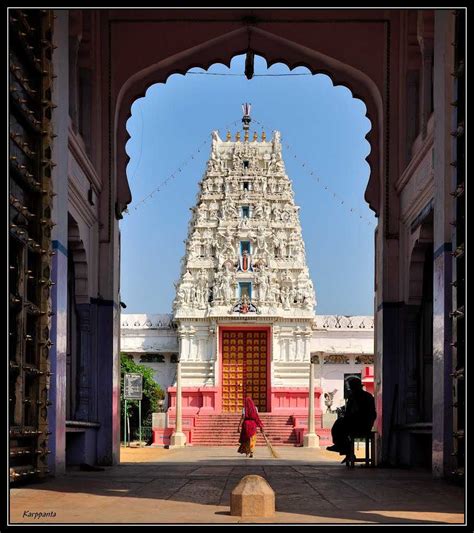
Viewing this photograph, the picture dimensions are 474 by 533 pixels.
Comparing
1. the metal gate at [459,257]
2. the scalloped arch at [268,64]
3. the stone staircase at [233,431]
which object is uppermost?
the scalloped arch at [268,64]

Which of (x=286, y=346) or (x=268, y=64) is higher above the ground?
(x=268, y=64)

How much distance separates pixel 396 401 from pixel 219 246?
35509mm

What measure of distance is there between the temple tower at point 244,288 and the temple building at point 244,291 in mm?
45

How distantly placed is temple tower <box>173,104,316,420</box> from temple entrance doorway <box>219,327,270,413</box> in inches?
1.7

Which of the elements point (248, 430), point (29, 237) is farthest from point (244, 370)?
point (29, 237)

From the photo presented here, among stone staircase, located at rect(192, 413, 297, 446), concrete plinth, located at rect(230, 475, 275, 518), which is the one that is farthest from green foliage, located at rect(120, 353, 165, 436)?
concrete plinth, located at rect(230, 475, 275, 518)

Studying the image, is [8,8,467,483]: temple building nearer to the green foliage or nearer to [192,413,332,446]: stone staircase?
[192,413,332,446]: stone staircase

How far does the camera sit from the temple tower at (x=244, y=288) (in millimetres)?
47375

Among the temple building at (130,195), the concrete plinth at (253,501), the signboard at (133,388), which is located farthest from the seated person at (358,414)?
the signboard at (133,388)

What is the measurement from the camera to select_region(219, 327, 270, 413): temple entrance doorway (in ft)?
154

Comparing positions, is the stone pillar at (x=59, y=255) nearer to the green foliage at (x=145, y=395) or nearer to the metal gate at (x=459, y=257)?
the metal gate at (x=459, y=257)

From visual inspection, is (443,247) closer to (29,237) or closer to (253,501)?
(29,237)

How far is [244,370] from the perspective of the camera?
47.4 m

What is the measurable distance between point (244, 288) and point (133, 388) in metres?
17.5
